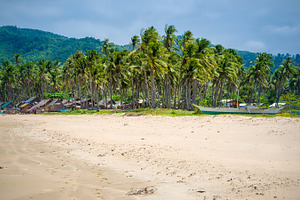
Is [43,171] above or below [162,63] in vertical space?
below

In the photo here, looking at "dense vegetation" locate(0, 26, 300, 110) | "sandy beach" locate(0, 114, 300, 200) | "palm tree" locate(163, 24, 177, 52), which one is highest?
"palm tree" locate(163, 24, 177, 52)

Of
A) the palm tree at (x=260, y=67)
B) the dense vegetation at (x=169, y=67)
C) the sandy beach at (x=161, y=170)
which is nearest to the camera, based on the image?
the sandy beach at (x=161, y=170)

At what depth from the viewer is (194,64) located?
108ft

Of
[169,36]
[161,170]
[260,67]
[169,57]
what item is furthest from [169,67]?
[161,170]

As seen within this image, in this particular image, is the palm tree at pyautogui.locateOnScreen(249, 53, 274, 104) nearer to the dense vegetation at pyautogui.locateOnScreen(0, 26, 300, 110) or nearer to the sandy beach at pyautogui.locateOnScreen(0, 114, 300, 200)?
the dense vegetation at pyautogui.locateOnScreen(0, 26, 300, 110)

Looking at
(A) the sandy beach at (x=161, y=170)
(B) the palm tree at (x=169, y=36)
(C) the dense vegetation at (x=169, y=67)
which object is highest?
(B) the palm tree at (x=169, y=36)

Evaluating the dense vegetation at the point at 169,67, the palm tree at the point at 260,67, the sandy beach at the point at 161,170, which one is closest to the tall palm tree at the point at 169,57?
the dense vegetation at the point at 169,67

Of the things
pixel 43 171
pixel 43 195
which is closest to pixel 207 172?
pixel 43 195

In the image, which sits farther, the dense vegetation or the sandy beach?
the dense vegetation

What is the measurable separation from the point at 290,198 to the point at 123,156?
5.49 m

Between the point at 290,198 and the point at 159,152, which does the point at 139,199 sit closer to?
the point at 290,198

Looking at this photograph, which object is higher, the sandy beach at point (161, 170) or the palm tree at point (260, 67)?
the palm tree at point (260, 67)

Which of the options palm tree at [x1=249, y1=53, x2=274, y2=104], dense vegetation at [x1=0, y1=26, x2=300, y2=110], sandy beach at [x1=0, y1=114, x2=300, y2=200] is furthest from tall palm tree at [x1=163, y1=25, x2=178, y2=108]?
sandy beach at [x1=0, y1=114, x2=300, y2=200]

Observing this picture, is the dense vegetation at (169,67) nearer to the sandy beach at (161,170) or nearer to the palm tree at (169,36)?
the palm tree at (169,36)
